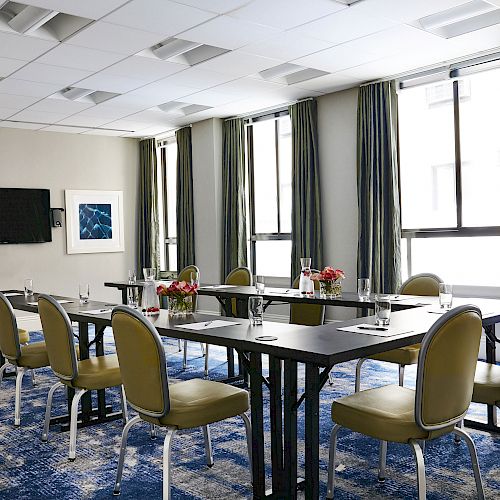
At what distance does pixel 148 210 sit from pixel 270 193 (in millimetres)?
2335

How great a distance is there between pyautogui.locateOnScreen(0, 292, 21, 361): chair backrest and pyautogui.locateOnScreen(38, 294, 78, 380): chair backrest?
510 mm

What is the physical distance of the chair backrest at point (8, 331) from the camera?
396 centimetres

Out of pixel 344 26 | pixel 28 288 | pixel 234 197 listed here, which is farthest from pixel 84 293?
pixel 234 197

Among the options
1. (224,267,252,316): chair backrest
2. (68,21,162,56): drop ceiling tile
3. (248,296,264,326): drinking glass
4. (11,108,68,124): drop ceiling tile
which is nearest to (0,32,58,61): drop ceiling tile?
(68,21,162,56): drop ceiling tile

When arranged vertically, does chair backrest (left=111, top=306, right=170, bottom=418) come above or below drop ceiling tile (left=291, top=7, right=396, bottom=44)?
below

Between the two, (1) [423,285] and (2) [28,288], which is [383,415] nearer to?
(1) [423,285]

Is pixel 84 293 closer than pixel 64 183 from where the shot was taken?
Yes

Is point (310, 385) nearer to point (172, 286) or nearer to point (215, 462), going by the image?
point (215, 462)

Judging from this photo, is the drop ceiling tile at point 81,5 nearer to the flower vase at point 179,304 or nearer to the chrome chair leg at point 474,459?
the flower vase at point 179,304

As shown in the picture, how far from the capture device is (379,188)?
255 inches

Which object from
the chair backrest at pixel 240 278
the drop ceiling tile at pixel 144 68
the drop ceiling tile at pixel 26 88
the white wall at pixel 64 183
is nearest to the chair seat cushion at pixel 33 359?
the chair backrest at pixel 240 278

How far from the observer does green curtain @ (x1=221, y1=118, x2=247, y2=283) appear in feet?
26.9

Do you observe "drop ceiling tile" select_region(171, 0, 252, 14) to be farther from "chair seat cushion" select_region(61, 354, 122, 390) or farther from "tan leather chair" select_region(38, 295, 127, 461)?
"chair seat cushion" select_region(61, 354, 122, 390)

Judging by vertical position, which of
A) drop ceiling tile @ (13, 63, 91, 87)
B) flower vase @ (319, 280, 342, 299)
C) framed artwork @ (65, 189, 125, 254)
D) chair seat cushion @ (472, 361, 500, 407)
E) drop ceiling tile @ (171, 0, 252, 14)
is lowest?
chair seat cushion @ (472, 361, 500, 407)
